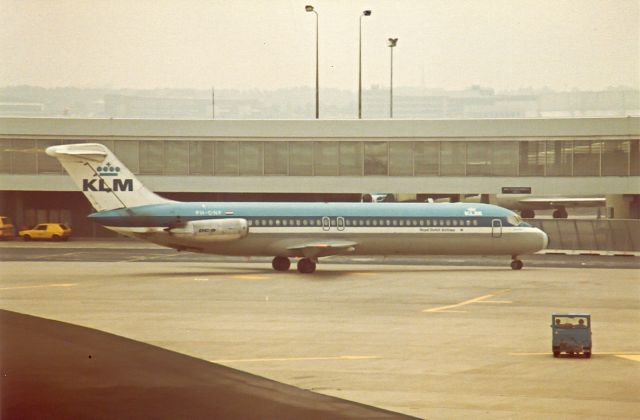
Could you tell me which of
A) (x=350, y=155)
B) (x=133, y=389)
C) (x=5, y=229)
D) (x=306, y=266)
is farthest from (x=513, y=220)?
(x=5, y=229)

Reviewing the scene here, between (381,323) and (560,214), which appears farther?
(560,214)

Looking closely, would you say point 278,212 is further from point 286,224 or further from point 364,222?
point 364,222

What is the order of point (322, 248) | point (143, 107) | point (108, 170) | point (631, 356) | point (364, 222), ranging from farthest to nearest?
point (143, 107), point (364, 222), point (322, 248), point (108, 170), point (631, 356)

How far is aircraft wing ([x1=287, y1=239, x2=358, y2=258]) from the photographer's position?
47.1 metres

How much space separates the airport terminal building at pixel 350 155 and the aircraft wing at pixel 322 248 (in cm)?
2523

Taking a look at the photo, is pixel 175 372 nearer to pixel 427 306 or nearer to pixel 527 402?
pixel 527 402

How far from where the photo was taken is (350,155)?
73.0m

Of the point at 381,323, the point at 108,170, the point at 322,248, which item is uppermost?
the point at 108,170

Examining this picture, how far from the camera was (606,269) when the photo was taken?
51281mm

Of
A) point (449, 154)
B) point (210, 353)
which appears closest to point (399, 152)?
point (449, 154)

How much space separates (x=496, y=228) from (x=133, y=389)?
116 ft

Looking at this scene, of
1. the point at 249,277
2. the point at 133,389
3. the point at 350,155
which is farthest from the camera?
the point at 350,155

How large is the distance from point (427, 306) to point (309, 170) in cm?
3945

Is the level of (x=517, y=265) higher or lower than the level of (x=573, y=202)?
lower
